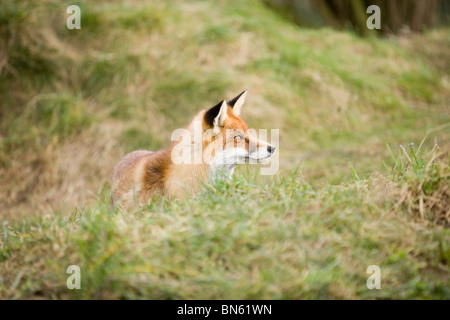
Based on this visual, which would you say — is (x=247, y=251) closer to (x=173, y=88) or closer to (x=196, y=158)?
(x=196, y=158)

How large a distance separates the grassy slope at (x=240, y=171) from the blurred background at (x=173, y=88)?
3cm

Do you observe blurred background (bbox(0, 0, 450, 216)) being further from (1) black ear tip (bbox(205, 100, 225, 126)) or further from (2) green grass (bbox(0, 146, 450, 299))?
(2) green grass (bbox(0, 146, 450, 299))

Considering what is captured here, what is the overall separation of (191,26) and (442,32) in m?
7.33

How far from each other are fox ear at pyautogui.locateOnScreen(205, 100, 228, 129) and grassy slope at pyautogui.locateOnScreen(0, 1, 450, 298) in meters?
0.63

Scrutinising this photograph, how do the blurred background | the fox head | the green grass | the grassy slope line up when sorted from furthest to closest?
the blurred background, the fox head, the grassy slope, the green grass

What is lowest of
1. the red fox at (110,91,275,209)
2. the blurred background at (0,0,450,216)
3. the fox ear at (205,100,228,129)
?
the red fox at (110,91,275,209)

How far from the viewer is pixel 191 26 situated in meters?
9.73

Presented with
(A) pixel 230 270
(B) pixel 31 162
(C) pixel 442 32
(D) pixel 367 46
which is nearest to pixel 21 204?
(B) pixel 31 162

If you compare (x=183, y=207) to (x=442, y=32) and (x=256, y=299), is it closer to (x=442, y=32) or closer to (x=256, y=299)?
(x=256, y=299)

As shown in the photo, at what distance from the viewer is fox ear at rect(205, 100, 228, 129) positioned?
448 centimetres

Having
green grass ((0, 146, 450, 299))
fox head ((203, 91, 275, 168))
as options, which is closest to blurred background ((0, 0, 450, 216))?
fox head ((203, 91, 275, 168))

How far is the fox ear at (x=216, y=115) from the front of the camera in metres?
4.48

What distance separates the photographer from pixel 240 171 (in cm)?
446

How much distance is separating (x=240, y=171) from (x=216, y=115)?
626 mm
